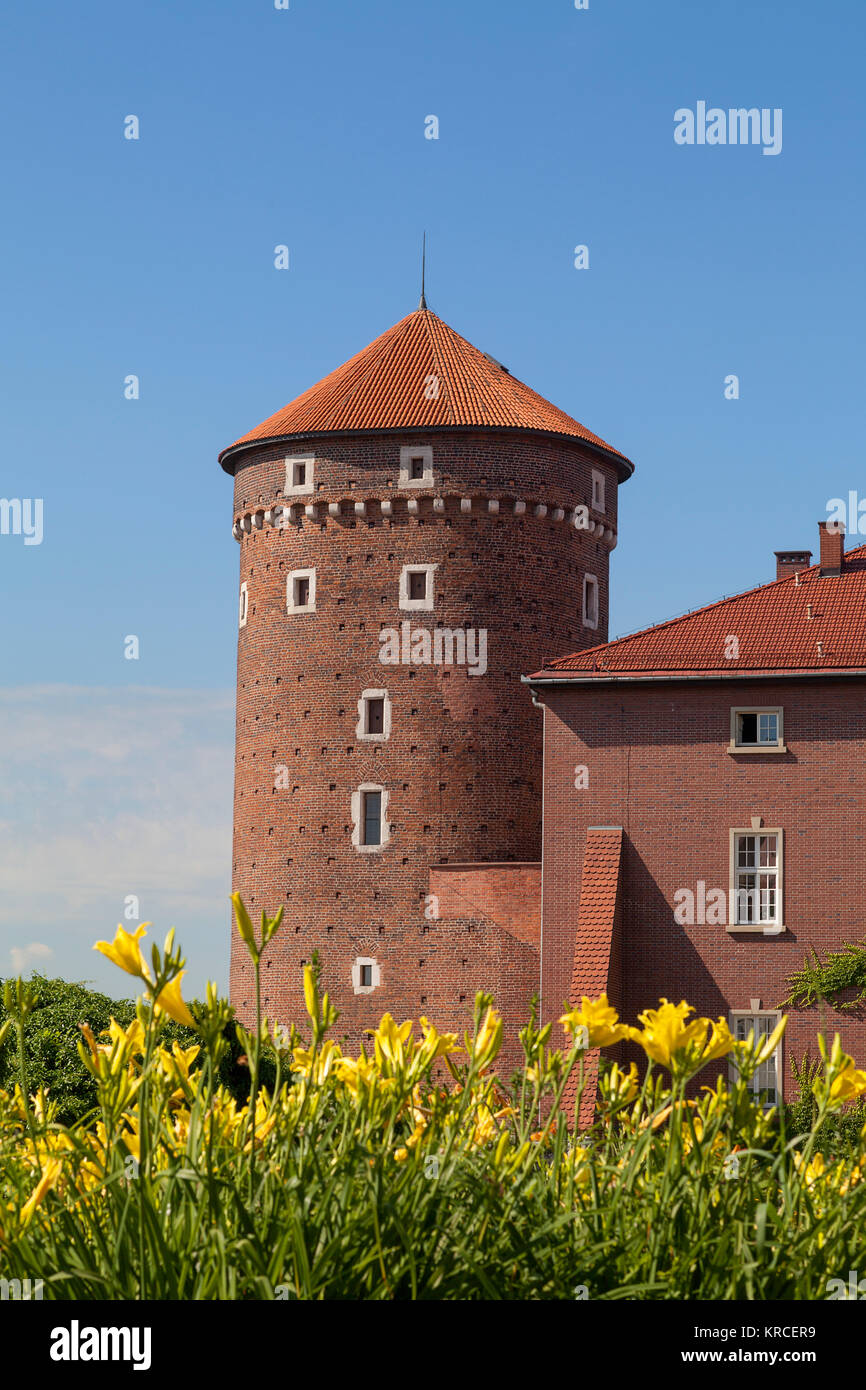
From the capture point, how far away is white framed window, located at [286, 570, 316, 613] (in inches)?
1594

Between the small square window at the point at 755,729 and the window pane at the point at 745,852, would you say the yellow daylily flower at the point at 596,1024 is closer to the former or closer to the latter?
the window pane at the point at 745,852

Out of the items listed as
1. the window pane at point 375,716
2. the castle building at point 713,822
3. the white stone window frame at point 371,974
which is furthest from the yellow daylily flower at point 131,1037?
the window pane at point 375,716

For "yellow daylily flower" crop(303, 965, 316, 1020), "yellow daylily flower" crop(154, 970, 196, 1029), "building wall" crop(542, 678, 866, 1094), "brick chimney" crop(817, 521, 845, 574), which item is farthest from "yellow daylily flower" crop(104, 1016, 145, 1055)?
"brick chimney" crop(817, 521, 845, 574)

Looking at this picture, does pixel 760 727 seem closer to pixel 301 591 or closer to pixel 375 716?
pixel 375 716

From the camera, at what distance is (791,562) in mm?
36812

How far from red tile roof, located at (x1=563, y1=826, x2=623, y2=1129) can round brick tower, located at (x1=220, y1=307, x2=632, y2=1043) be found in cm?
521

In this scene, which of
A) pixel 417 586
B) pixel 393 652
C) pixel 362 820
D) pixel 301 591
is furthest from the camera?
pixel 301 591

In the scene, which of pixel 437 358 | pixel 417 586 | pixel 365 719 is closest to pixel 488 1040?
pixel 365 719

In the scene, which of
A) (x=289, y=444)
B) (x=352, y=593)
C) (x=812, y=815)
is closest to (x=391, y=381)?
(x=289, y=444)

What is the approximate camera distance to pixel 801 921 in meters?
32.4

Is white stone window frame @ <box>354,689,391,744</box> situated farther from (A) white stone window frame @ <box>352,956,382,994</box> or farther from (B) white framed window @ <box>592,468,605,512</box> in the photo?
(B) white framed window @ <box>592,468,605,512</box>

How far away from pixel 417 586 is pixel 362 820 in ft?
18.4
